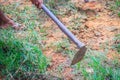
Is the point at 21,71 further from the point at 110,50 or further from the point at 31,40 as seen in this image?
the point at 110,50

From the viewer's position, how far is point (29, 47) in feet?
9.92

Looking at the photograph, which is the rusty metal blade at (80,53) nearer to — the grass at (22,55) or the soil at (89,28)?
the soil at (89,28)

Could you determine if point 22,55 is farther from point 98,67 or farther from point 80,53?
point 98,67

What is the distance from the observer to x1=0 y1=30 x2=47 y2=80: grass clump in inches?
111

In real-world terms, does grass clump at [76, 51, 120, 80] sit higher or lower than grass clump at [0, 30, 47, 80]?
lower

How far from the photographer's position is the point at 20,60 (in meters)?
2.89

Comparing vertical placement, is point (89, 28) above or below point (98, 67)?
above

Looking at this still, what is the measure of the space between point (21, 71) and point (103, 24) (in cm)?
127

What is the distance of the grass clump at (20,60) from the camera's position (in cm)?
281

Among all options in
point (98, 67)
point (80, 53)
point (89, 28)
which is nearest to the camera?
point (80, 53)

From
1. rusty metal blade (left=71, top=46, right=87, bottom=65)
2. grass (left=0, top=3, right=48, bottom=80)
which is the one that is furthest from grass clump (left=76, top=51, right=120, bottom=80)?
grass (left=0, top=3, right=48, bottom=80)

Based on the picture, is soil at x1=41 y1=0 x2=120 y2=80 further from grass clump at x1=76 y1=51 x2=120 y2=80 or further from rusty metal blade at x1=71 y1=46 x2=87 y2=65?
rusty metal blade at x1=71 y1=46 x2=87 y2=65

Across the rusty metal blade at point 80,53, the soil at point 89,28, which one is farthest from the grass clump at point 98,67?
the rusty metal blade at point 80,53

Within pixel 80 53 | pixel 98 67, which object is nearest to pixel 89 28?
pixel 98 67
